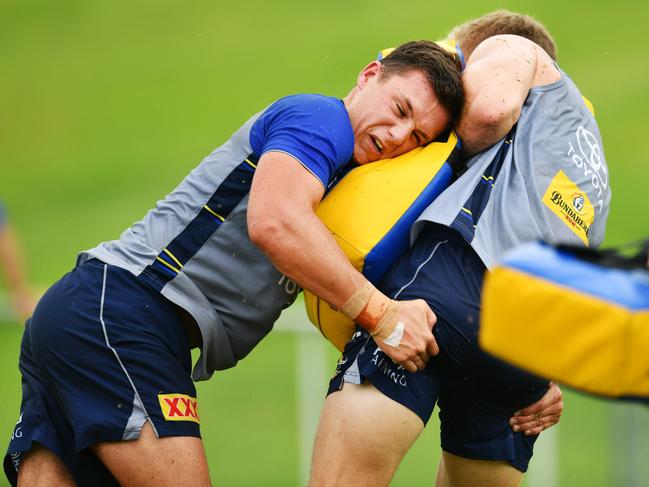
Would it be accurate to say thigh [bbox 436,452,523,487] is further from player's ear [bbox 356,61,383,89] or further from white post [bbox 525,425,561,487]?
white post [bbox 525,425,561,487]

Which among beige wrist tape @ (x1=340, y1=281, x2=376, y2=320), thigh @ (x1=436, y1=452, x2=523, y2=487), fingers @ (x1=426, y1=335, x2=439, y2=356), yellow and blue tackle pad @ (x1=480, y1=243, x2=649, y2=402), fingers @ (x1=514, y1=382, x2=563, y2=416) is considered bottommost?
thigh @ (x1=436, y1=452, x2=523, y2=487)

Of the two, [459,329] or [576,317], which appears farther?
[459,329]

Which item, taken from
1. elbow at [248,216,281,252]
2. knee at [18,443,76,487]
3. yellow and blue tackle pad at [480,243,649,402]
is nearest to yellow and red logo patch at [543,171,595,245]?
elbow at [248,216,281,252]

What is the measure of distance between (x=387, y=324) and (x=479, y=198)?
0.61 m

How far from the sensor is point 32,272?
42.6 feet

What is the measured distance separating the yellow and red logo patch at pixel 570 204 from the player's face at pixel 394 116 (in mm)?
456

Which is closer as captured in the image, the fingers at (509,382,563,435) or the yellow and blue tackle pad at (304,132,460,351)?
the yellow and blue tackle pad at (304,132,460,351)

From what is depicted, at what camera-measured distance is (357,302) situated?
149 inches

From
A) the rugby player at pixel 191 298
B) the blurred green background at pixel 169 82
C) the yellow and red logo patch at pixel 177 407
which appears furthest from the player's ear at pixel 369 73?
the blurred green background at pixel 169 82

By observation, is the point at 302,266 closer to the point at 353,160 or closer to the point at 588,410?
the point at 353,160

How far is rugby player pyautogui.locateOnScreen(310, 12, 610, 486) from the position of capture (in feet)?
12.6

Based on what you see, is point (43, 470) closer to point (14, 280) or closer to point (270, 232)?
point (270, 232)

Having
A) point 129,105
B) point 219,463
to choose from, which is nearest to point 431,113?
point 219,463

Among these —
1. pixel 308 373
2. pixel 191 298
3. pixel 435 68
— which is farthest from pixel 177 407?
pixel 308 373
